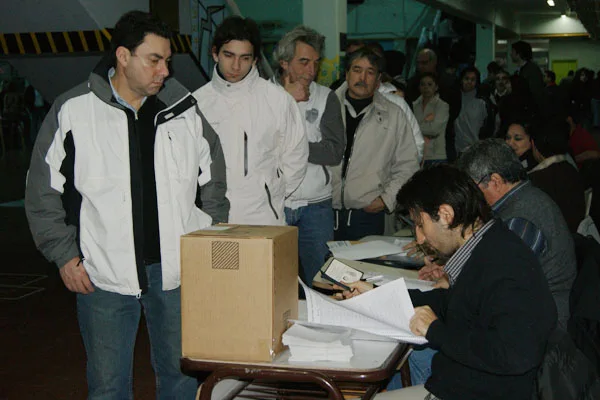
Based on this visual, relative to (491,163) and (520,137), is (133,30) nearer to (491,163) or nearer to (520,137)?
(491,163)

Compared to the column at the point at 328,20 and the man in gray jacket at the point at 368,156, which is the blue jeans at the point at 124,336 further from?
the column at the point at 328,20

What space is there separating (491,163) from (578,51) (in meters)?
34.9

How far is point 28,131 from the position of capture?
63.9 feet

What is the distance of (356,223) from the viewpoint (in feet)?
14.5

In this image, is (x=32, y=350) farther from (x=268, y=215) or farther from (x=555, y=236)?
(x=555, y=236)

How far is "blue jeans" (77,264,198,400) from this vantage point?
8.55 feet

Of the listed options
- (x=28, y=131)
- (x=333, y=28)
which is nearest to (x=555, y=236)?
(x=333, y=28)

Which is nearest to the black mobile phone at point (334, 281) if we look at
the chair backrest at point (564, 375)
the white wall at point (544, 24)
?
the chair backrest at point (564, 375)

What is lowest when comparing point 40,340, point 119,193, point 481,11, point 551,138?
point 40,340

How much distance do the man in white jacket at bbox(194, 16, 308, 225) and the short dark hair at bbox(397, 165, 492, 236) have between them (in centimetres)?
125

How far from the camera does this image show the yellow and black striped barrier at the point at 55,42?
8.40 metres

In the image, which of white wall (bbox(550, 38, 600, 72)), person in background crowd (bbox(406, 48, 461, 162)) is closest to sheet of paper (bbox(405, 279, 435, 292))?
person in background crowd (bbox(406, 48, 461, 162))

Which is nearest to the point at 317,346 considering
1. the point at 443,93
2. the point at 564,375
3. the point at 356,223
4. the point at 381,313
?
the point at 381,313

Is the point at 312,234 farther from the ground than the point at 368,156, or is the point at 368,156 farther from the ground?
the point at 368,156
